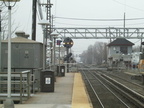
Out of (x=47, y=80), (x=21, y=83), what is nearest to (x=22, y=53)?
(x=47, y=80)

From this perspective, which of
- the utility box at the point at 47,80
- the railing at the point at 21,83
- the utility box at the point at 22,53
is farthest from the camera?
the utility box at the point at 22,53

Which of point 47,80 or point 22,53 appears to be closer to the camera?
point 47,80

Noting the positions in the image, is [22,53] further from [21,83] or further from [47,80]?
[21,83]

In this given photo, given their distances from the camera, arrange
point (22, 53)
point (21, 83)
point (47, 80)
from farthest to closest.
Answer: point (22, 53) → point (47, 80) → point (21, 83)

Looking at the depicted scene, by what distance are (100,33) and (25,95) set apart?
1846 inches

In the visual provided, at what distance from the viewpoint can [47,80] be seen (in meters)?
15.3

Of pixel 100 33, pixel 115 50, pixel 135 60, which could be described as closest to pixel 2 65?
pixel 100 33

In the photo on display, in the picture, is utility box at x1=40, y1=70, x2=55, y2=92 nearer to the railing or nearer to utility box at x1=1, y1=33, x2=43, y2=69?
utility box at x1=1, y1=33, x2=43, y2=69

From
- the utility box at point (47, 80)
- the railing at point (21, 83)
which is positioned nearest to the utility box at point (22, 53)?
the utility box at point (47, 80)

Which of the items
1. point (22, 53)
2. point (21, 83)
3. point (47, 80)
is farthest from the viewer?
point (22, 53)

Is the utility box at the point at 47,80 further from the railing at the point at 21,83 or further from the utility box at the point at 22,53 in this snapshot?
the railing at the point at 21,83

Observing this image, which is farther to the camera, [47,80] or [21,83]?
[47,80]

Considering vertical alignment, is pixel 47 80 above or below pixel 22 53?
below

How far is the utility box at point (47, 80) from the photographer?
15203 millimetres
